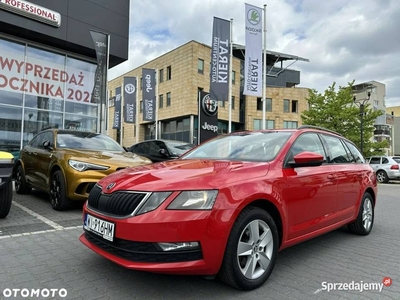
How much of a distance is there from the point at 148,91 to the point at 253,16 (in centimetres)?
931

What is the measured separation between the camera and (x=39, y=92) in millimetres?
13312

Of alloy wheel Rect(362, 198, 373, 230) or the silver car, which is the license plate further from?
the silver car

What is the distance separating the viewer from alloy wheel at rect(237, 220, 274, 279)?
2.66 meters

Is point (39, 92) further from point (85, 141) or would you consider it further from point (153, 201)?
point (153, 201)

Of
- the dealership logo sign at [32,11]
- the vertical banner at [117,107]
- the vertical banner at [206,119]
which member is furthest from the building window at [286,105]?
the dealership logo sign at [32,11]

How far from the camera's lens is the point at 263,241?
9.27 ft

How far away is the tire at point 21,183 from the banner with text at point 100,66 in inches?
257

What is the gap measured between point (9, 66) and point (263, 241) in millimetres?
13256

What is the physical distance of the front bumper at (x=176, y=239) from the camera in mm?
2379

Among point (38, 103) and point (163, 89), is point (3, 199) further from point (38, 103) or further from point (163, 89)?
point (163, 89)

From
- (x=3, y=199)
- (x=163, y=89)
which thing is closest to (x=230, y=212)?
(x=3, y=199)

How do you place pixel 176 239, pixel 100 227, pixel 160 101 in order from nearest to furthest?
pixel 176 239 → pixel 100 227 → pixel 160 101

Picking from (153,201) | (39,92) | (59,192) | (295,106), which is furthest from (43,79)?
(295,106)

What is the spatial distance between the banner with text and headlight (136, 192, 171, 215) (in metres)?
11.7
